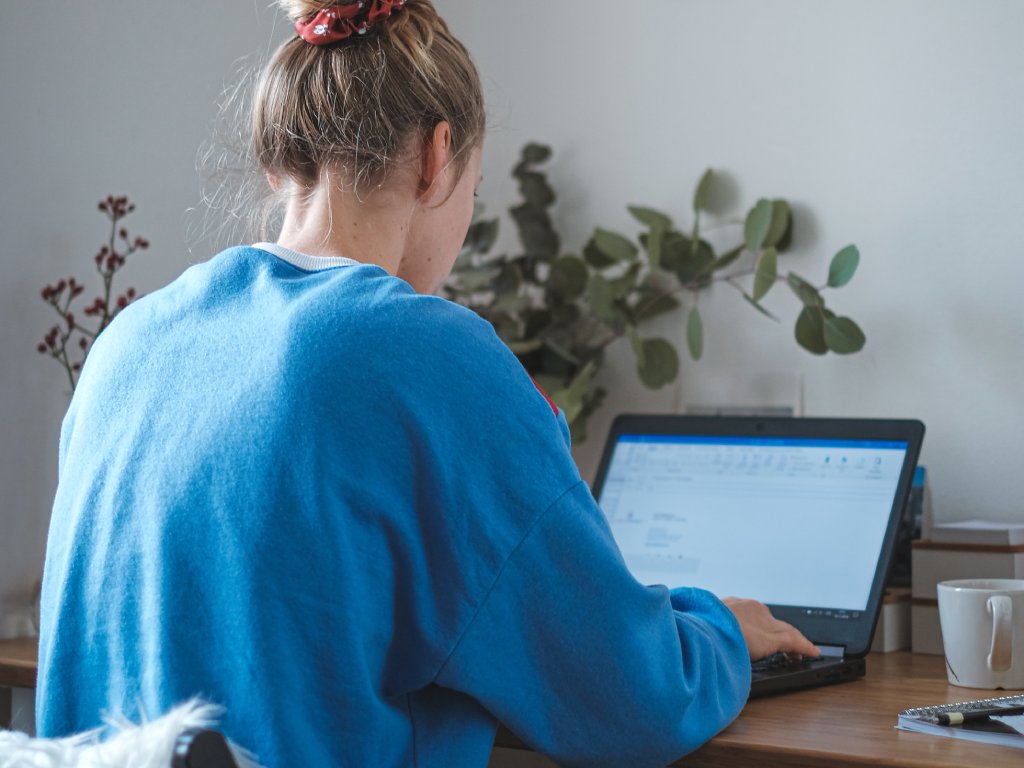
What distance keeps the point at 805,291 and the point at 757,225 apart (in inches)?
4.7

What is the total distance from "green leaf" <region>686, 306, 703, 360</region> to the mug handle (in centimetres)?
58

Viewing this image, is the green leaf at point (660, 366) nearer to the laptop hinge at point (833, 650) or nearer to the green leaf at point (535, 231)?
the green leaf at point (535, 231)

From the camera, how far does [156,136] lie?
1.65 metres

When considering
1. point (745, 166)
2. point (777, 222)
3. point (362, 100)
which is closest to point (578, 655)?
point (362, 100)

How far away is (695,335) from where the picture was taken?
1.61 m

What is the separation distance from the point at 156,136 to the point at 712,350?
82 cm

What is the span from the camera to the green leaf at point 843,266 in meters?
1.51

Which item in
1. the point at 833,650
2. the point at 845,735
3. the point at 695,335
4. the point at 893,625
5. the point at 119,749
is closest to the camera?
the point at 119,749

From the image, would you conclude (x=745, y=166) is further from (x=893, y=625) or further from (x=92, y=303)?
(x=92, y=303)

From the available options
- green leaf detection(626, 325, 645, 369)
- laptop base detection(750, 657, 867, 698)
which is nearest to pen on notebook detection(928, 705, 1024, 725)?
laptop base detection(750, 657, 867, 698)

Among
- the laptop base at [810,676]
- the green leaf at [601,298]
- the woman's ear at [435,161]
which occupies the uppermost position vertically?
the woman's ear at [435,161]

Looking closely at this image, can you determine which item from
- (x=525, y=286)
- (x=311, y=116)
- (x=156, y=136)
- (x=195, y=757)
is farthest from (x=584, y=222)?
(x=195, y=757)

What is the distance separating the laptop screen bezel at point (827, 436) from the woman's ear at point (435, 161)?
626mm

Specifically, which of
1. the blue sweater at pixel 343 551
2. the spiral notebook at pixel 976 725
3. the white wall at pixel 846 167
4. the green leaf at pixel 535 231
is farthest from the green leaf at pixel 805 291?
the blue sweater at pixel 343 551
